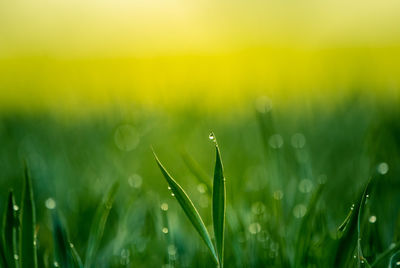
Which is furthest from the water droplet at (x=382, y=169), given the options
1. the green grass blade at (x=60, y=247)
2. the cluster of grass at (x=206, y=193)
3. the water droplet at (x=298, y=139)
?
the green grass blade at (x=60, y=247)

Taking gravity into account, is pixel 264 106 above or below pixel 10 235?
above

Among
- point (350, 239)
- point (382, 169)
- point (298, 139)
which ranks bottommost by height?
point (350, 239)

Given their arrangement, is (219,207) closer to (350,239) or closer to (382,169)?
(350,239)

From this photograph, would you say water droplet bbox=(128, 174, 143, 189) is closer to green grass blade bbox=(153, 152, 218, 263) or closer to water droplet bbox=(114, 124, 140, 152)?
water droplet bbox=(114, 124, 140, 152)

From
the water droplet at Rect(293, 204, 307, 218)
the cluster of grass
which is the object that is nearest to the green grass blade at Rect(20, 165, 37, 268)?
the cluster of grass

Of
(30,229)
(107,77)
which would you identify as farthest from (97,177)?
(107,77)

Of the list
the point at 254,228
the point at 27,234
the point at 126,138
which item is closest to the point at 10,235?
the point at 27,234

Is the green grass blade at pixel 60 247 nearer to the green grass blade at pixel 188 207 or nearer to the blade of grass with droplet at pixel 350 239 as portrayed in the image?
the green grass blade at pixel 188 207
